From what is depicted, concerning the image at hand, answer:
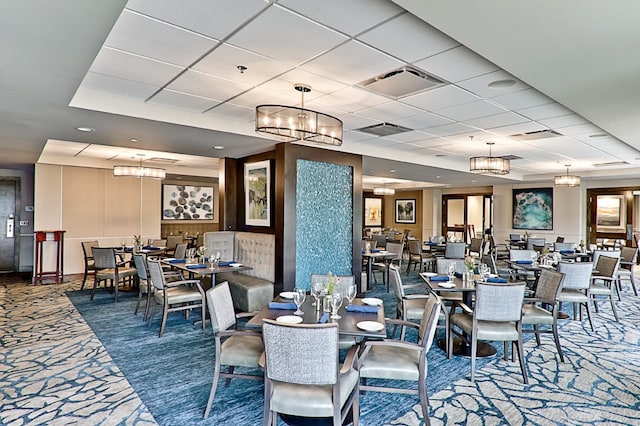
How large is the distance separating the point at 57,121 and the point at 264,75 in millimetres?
2905

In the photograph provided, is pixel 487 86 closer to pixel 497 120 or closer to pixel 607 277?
pixel 497 120

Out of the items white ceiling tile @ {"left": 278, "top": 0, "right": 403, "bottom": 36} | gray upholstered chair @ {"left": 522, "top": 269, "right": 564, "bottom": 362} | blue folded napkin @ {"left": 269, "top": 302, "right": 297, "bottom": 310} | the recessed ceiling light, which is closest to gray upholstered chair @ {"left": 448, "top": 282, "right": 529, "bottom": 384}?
gray upholstered chair @ {"left": 522, "top": 269, "right": 564, "bottom": 362}

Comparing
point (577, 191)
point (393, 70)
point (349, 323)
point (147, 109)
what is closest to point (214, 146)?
point (147, 109)

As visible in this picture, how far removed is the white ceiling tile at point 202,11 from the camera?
2391 mm

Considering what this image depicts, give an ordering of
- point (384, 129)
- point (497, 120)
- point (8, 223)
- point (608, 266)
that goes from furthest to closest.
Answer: point (8, 223)
point (384, 129)
point (608, 266)
point (497, 120)

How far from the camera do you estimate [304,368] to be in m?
2.19

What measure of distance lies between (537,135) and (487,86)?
298 cm

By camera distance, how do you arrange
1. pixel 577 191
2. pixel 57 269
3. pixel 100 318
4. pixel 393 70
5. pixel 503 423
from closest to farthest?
pixel 503 423, pixel 393 70, pixel 100 318, pixel 57 269, pixel 577 191

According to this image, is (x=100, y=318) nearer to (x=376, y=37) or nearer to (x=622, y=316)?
(x=376, y=37)

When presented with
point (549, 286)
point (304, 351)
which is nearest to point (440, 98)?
point (549, 286)

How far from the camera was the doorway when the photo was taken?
957cm

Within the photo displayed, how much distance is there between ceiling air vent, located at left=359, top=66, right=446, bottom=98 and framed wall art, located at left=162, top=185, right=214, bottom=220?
933 centimetres

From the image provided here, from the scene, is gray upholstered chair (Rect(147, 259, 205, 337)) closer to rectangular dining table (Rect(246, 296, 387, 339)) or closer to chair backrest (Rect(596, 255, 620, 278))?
rectangular dining table (Rect(246, 296, 387, 339))

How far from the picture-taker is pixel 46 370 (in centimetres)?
367
